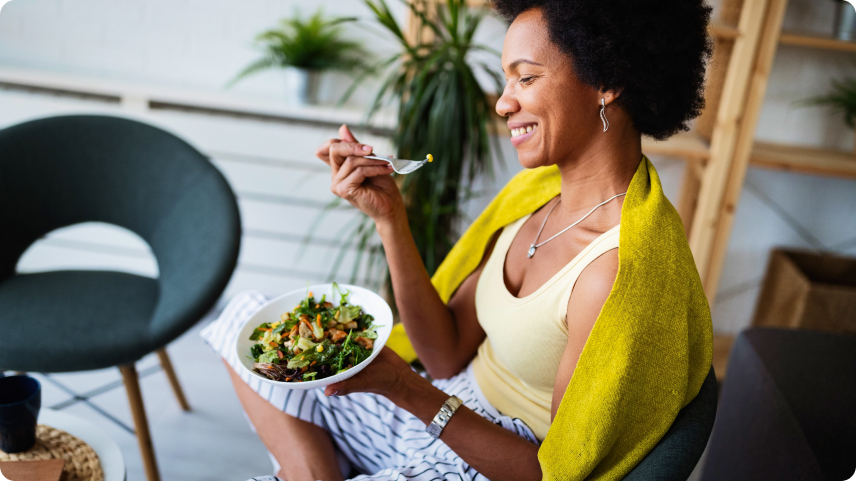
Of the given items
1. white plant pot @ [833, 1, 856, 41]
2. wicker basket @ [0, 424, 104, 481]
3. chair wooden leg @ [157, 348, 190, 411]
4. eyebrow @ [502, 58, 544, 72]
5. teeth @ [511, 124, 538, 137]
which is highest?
white plant pot @ [833, 1, 856, 41]

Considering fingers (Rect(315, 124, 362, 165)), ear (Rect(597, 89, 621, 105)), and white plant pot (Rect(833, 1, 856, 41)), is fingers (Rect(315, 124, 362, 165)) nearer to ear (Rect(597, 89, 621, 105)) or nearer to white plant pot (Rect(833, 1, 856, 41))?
ear (Rect(597, 89, 621, 105))

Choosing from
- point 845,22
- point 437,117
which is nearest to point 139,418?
point 437,117

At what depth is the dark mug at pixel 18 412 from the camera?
96cm

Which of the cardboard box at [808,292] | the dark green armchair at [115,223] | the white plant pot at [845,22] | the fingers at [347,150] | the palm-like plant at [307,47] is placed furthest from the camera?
the palm-like plant at [307,47]

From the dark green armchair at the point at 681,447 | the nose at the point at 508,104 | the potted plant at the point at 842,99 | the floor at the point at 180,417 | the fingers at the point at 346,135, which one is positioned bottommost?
the floor at the point at 180,417

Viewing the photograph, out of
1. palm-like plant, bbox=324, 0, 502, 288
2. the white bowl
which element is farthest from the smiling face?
palm-like plant, bbox=324, 0, 502, 288

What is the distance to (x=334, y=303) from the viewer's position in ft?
3.60

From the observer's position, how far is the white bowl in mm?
872

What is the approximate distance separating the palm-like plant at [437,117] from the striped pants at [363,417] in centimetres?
76

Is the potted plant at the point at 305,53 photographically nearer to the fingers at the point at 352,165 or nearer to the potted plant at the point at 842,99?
the fingers at the point at 352,165

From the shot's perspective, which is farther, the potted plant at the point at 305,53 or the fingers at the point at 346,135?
the potted plant at the point at 305,53

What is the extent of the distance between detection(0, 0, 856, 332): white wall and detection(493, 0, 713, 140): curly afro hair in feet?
4.76

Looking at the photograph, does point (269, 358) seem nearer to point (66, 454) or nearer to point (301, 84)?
point (66, 454)

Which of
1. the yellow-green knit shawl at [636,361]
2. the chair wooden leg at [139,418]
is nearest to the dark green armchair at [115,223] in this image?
the chair wooden leg at [139,418]
